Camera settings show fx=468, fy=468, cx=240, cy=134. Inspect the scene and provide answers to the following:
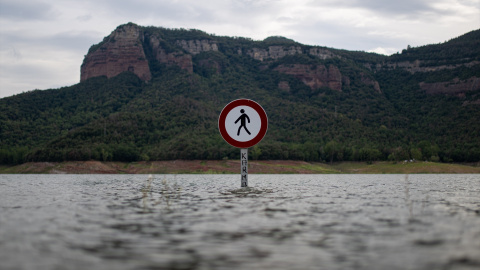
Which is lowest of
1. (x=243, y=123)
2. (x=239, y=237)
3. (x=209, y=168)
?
(x=209, y=168)

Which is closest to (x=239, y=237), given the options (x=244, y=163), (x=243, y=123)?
(x=243, y=123)

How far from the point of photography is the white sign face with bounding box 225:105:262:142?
21.8m

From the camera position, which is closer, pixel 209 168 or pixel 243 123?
pixel 243 123

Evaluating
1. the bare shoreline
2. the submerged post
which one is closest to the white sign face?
the submerged post

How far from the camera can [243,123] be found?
21922 millimetres

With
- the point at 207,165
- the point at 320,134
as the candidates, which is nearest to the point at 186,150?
the point at 207,165

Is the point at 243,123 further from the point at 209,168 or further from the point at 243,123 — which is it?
the point at 209,168

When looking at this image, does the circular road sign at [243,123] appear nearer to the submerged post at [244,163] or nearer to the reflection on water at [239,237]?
the submerged post at [244,163]

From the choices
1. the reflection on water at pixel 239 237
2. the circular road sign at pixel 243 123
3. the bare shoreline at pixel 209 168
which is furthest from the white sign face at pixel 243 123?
the bare shoreline at pixel 209 168

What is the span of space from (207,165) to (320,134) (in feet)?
228

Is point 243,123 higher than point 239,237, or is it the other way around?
point 243,123

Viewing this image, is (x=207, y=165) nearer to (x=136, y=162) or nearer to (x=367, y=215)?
(x=136, y=162)

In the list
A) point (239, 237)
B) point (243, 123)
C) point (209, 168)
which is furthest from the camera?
point (209, 168)

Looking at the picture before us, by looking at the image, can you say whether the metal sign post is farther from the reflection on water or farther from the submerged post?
the reflection on water
